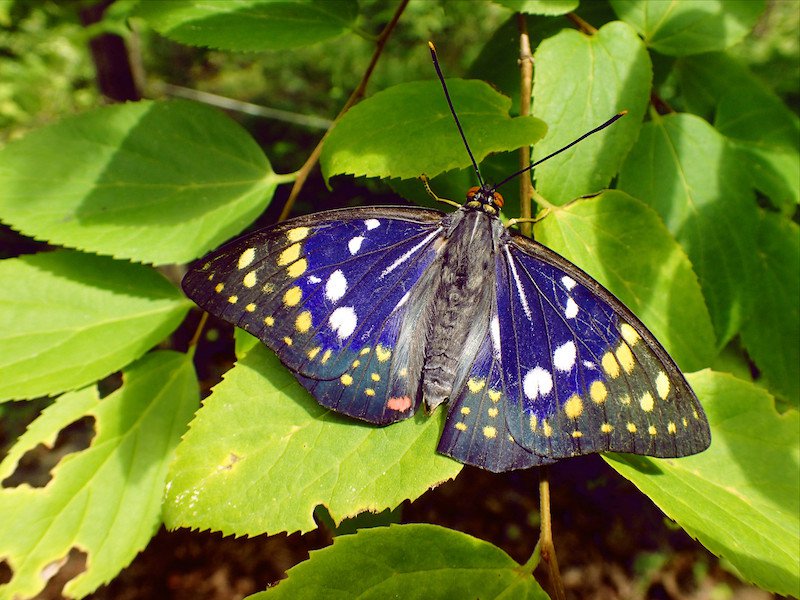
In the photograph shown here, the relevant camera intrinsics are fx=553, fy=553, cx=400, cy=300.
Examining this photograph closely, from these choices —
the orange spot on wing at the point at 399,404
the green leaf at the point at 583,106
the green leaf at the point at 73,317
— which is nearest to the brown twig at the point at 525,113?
the green leaf at the point at 583,106

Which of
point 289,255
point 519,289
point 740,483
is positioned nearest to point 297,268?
point 289,255

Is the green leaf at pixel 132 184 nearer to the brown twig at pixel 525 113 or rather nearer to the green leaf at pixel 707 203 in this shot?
the brown twig at pixel 525 113

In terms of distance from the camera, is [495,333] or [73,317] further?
[73,317]

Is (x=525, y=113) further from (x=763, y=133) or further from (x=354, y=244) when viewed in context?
(x=763, y=133)

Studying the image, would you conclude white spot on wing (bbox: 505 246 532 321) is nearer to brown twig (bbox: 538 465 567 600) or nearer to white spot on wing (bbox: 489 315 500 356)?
white spot on wing (bbox: 489 315 500 356)

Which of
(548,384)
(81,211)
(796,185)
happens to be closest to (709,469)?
(548,384)
